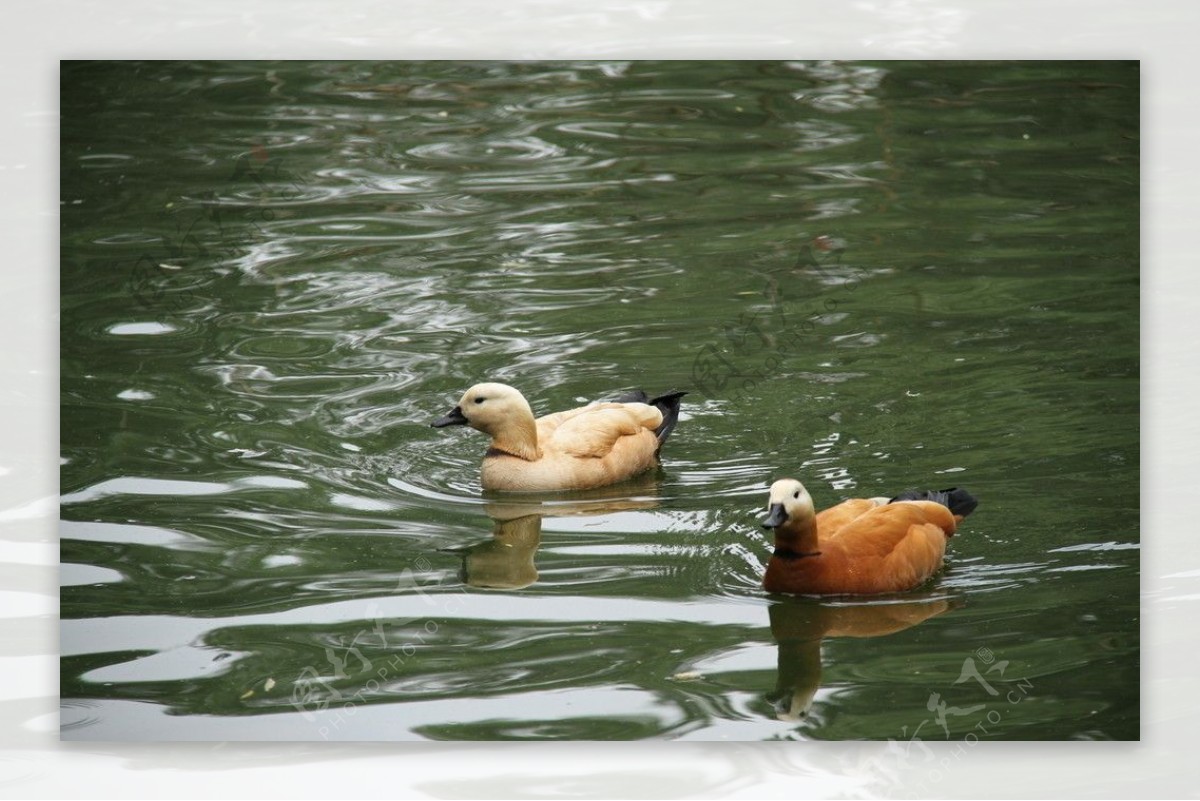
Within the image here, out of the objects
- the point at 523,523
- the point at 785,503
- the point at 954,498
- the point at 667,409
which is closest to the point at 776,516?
the point at 785,503

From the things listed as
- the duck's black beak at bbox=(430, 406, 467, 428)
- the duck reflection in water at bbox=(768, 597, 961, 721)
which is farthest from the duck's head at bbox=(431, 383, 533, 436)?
the duck reflection in water at bbox=(768, 597, 961, 721)

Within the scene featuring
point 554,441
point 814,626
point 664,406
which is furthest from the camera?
point 664,406

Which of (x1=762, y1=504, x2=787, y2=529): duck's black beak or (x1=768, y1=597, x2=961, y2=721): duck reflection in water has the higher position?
(x1=762, y1=504, x2=787, y2=529): duck's black beak

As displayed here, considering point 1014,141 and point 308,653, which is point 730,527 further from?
point 1014,141

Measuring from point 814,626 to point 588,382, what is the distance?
237 centimetres

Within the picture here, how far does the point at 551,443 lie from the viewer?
7953 mm

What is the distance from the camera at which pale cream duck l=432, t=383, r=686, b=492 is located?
7.85 meters

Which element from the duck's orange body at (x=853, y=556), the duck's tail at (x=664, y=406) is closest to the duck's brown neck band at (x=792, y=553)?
the duck's orange body at (x=853, y=556)

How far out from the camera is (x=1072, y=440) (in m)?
7.66

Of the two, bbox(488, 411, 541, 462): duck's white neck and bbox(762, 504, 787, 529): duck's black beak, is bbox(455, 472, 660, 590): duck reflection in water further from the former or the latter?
bbox(762, 504, 787, 529): duck's black beak

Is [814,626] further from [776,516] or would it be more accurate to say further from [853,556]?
[776,516]

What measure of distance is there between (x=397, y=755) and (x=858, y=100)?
12.2 feet

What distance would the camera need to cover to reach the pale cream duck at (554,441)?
7.85 m

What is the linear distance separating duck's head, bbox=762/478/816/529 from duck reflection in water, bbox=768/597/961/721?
34 cm
